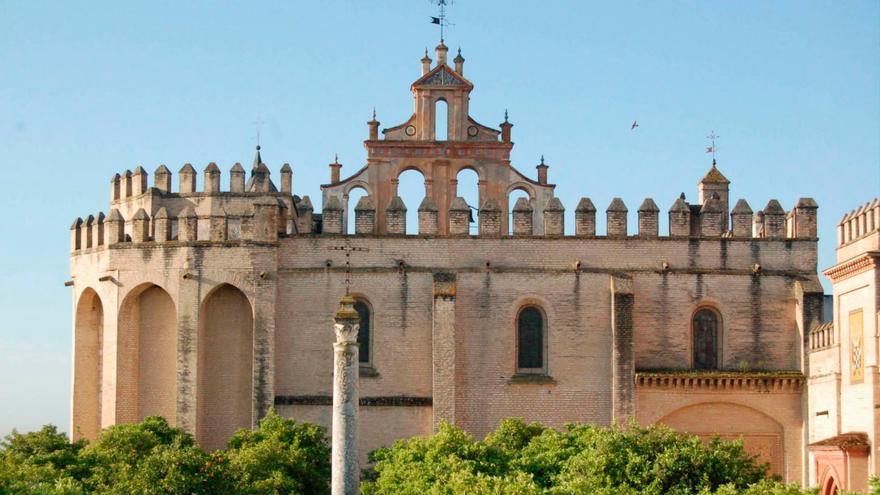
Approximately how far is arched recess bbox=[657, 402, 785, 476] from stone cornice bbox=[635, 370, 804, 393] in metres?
0.63

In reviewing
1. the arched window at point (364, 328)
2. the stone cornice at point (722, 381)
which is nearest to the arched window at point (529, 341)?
the stone cornice at point (722, 381)

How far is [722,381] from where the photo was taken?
5250 cm

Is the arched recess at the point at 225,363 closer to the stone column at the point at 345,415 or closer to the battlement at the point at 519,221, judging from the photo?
the battlement at the point at 519,221

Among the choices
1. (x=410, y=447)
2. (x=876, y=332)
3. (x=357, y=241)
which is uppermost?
(x=357, y=241)

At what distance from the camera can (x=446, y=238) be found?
5356 cm

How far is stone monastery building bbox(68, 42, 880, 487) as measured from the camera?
172ft

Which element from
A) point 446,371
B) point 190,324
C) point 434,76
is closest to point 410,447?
point 446,371

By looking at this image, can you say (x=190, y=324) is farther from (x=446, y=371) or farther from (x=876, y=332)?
(x=876, y=332)

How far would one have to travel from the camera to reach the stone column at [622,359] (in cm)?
5222

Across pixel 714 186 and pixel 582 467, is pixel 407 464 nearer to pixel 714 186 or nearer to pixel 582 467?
pixel 582 467

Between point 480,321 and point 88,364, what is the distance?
13766mm

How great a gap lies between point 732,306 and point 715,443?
473 inches

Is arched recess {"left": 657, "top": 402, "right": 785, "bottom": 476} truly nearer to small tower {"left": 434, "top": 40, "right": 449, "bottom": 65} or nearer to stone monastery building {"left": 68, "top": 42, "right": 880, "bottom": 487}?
stone monastery building {"left": 68, "top": 42, "right": 880, "bottom": 487}

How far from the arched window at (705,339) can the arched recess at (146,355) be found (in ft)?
55.5
